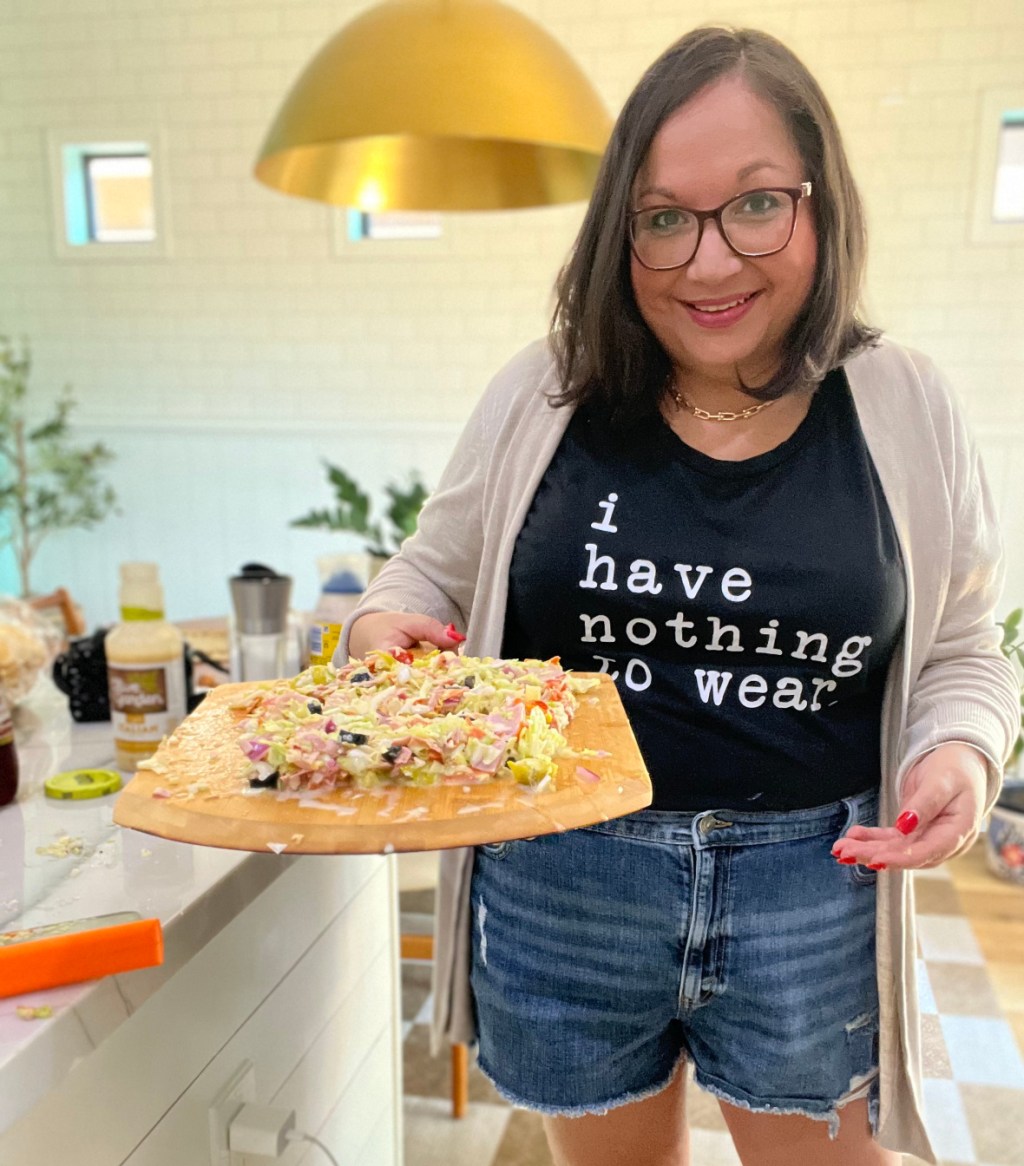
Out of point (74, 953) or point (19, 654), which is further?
point (19, 654)

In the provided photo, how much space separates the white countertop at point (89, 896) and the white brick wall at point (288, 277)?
10.8 feet

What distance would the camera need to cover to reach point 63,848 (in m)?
1.02

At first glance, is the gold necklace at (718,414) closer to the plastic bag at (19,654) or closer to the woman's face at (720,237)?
the woman's face at (720,237)

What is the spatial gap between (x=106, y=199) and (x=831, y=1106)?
4.60 meters

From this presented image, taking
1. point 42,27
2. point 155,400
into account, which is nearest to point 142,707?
point 155,400

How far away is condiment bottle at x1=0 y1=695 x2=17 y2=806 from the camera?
1.10 metres

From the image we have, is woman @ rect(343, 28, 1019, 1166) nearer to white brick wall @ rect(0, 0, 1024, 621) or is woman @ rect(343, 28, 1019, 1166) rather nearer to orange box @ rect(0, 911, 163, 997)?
orange box @ rect(0, 911, 163, 997)

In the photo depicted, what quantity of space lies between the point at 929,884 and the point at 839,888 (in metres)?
2.47

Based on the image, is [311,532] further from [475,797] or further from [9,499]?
[475,797]

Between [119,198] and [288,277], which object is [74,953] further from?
[119,198]

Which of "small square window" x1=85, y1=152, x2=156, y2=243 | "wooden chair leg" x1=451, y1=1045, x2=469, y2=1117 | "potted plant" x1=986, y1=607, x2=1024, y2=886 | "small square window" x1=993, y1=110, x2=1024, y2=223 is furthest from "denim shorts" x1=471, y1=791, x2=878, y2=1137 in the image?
"small square window" x1=85, y1=152, x2=156, y2=243

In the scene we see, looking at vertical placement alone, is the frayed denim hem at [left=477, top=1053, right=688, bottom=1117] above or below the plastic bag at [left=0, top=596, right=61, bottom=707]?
below

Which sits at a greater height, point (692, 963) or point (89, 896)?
point (89, 896)

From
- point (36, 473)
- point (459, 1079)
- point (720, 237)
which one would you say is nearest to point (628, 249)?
point (720, 237)
